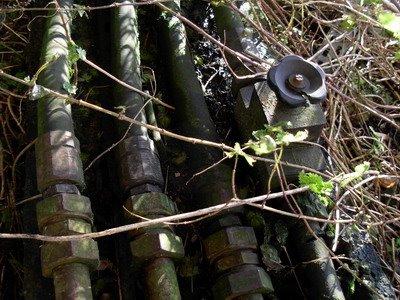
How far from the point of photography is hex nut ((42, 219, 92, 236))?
5.54 ft

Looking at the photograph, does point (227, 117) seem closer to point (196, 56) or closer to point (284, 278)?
point (196, 56)

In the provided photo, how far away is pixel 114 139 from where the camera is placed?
2.24m

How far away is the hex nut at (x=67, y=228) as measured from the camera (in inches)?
66.5

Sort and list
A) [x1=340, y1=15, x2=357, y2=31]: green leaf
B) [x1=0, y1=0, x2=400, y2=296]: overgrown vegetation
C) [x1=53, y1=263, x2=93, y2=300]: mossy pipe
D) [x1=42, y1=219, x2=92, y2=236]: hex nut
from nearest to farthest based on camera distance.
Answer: [x1=53, y1=263, x2=93, y2=300]: mossy pipe < [x1=42, y1=219, x2=92, y2=236]: hex nut < [x1=0, y1=0, x2=400, y2=296]: overgrown vegetation < [x1=340, y1=15, x2=357, y2=31]: green leaf

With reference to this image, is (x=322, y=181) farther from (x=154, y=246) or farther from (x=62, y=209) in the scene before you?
(x=62, y=209)

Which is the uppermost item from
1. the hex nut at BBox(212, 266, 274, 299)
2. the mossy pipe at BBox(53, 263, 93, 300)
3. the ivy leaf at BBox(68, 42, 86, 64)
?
the ivy leaf at BBox(68, 42, 86, 64)

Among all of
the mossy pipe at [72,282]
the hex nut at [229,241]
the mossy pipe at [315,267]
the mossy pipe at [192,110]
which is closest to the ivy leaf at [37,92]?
the mossy pipe at [72,282]

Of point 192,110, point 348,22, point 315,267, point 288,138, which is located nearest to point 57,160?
point 192,110

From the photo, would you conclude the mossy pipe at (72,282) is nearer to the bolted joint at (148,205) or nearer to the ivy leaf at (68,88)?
the bolted joint at (148,205)

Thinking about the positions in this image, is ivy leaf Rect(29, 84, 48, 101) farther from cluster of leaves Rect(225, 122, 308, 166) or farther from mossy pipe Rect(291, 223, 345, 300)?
mossy pipe Rect(291, 223, 345, 300)

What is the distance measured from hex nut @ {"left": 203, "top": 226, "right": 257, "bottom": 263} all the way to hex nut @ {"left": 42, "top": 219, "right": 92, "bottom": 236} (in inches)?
20.1

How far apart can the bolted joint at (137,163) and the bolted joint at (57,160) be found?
7.9 inches

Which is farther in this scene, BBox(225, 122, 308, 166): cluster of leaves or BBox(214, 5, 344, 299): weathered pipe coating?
BBox(214, 5, 344, 299): weathered pipe coating

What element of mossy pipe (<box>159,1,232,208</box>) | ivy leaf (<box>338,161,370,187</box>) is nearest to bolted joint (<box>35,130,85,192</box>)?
mossy pipe (<box>159,1,232,208</box>)
